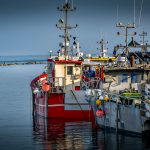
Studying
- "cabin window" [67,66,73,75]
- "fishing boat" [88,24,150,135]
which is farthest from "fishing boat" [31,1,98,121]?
"fishing boat" [88,24,150,135]

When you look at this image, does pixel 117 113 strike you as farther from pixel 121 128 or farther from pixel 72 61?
pixel 72 61

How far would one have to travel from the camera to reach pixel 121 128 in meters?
38.9

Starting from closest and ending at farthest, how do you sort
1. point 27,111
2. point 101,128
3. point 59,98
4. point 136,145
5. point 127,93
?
point 136,145 < point 127,93 < point 101,128 < point 59,98 < point 27,111

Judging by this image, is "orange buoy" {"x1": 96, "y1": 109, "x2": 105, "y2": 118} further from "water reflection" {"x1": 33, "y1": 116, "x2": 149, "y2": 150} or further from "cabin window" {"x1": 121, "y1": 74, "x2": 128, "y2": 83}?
"cabin window" {"x1": 121, "y1": 74, "x2": 128, "y2": 83}

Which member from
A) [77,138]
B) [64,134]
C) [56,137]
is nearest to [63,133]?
[64,134]

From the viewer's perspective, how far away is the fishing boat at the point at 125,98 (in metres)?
36.7

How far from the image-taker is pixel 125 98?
37562 mm

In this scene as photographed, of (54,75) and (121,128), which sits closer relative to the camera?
(121,128)

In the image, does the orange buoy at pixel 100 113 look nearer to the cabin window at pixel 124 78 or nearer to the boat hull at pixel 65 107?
the cabin window at pixel 124 78

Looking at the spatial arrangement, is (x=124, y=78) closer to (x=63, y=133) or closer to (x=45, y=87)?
(x=63, y=133)

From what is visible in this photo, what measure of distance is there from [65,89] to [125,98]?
36.3 ft

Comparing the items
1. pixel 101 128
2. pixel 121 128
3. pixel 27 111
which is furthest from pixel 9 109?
pixel 121 128

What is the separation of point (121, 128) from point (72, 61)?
37.0ft

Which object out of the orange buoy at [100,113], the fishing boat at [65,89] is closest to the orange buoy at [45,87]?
the fishing boat at [65,89]
